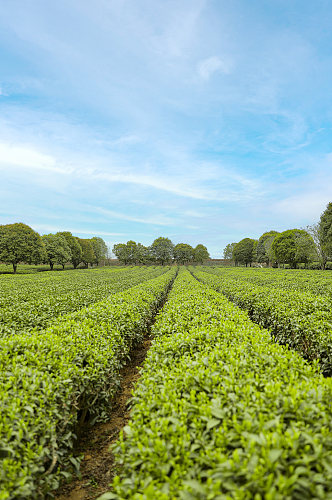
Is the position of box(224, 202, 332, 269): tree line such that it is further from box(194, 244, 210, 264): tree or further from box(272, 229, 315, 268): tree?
box(194, 244, 210, 264): tree

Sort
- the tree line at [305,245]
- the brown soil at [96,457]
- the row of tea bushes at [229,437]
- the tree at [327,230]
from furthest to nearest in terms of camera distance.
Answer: the tree line at [305,245], the tree at [327,230], the brown soil at [96,457], the row of tea bushes at [229,437]

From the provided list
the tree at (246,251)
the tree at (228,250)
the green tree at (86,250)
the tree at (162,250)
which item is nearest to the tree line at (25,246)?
the green tree at (86,250)

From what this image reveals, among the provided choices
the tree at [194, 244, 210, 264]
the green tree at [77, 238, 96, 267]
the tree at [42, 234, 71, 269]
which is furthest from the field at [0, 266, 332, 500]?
the tree at [194, 244, 210, 264]

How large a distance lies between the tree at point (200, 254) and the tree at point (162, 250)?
12.6 meters

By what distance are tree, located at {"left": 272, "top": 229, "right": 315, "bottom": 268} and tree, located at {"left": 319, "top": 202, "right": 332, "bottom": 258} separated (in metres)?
6.25

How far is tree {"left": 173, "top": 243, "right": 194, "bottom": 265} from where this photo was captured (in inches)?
4092

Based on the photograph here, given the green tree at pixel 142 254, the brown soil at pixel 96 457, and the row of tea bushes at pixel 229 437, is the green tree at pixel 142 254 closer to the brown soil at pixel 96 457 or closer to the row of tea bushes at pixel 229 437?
the brown soil at pixel 96 457

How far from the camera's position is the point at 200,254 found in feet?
350

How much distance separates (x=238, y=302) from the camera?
1092 cm

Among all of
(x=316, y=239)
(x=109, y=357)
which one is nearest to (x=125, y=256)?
(x=316, y=239)

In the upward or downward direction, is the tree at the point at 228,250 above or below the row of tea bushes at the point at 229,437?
above

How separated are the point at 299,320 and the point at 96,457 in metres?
5.11

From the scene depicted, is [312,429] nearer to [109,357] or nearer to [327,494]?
[327,494]

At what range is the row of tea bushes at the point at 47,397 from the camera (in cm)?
217
